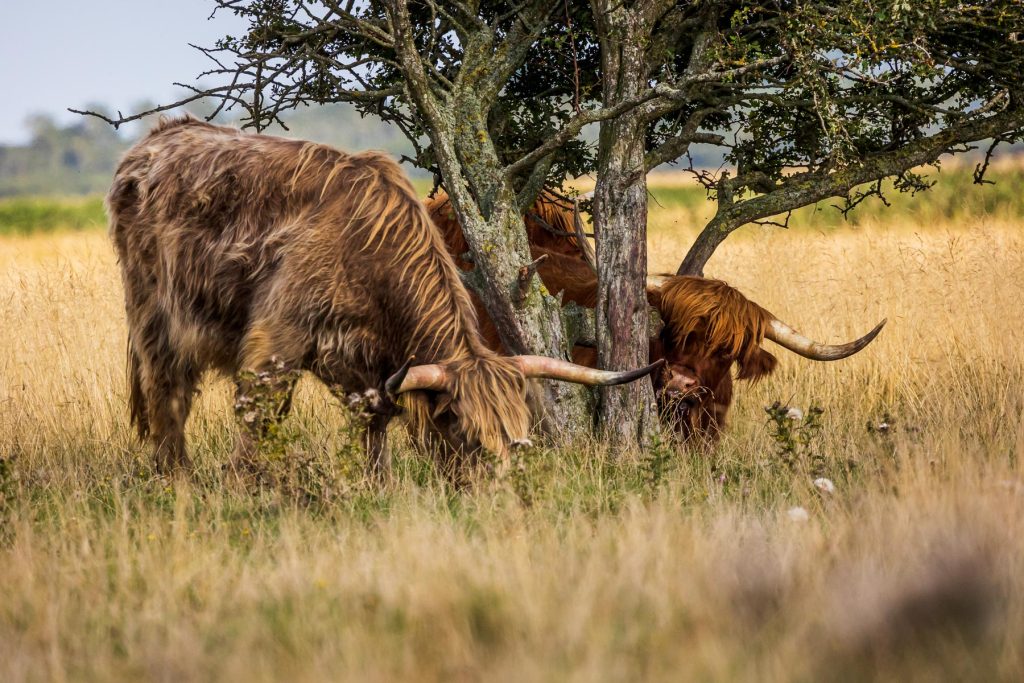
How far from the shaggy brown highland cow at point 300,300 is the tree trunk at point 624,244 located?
120cm

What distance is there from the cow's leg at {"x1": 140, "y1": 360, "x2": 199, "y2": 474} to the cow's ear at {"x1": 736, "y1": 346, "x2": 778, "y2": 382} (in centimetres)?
316

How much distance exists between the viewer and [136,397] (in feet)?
21.1

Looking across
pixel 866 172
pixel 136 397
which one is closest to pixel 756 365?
pixel 866 172

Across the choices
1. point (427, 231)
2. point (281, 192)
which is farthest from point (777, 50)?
point (281, 192)

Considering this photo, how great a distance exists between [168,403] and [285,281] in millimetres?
1497

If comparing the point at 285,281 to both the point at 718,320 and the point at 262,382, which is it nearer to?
the point at 262,382

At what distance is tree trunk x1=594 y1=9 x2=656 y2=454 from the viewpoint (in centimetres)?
617

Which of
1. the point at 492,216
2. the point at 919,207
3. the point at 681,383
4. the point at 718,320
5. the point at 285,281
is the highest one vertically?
the point at 919,207

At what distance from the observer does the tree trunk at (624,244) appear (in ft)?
20.2

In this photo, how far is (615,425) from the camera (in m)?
6.24

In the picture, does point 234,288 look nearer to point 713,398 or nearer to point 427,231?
point 427,231

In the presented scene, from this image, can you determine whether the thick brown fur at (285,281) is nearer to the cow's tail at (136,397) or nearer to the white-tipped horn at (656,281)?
the cow's tail at (136,397)

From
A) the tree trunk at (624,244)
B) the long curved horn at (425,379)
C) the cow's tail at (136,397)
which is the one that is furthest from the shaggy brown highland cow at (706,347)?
the cow's tail at (136,397)

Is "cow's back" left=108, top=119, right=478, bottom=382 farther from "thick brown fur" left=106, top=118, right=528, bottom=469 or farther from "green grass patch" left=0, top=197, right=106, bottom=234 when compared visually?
"green grass patch" left=0, top=197, right=106, bottom=234
